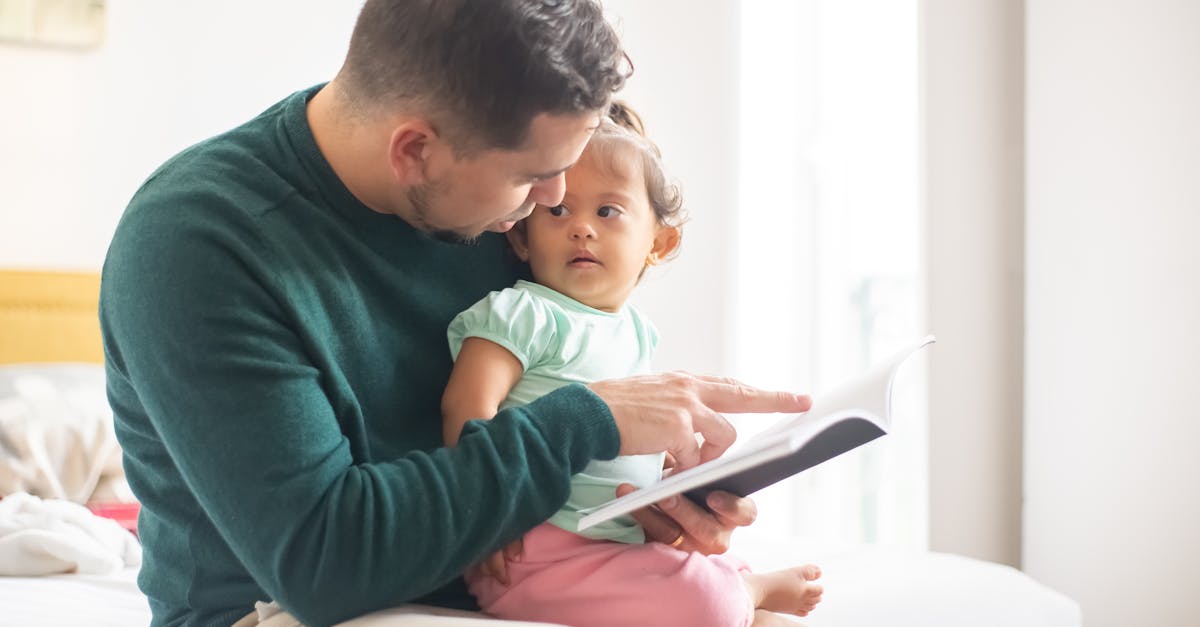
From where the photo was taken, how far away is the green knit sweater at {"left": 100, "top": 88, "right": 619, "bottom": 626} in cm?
101

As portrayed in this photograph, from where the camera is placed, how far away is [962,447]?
8.79 feet

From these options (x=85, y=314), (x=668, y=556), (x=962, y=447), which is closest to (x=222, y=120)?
(x=85, y=314)

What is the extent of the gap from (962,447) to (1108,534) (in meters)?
0.42

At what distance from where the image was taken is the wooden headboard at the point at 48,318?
255 centimetres

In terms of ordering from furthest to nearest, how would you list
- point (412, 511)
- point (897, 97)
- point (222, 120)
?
point (897, 97) < point (222, 120) < point (412, 511)

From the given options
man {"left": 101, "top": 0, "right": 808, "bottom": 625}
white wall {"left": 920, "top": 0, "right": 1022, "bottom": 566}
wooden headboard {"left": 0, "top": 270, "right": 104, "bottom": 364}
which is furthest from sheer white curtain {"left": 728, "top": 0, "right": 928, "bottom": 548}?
man {"left": 101, "top": 0, "right": 808, "bottom": 625}

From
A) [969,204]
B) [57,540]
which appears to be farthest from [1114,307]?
[57,540]

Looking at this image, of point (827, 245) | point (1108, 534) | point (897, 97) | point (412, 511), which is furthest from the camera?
point (827, 245)

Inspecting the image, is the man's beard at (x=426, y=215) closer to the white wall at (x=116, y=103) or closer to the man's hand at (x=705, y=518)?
the man's hand at (x=705, y=518)

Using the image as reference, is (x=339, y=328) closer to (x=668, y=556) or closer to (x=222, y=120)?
(x=668, y=556)

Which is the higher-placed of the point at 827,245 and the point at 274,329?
the point at 274,329

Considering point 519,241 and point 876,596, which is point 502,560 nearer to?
point 519,241

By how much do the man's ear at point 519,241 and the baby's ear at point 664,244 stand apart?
0.18 m

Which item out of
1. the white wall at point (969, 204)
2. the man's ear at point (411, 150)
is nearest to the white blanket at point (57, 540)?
the man's ear at point (411, 150)
